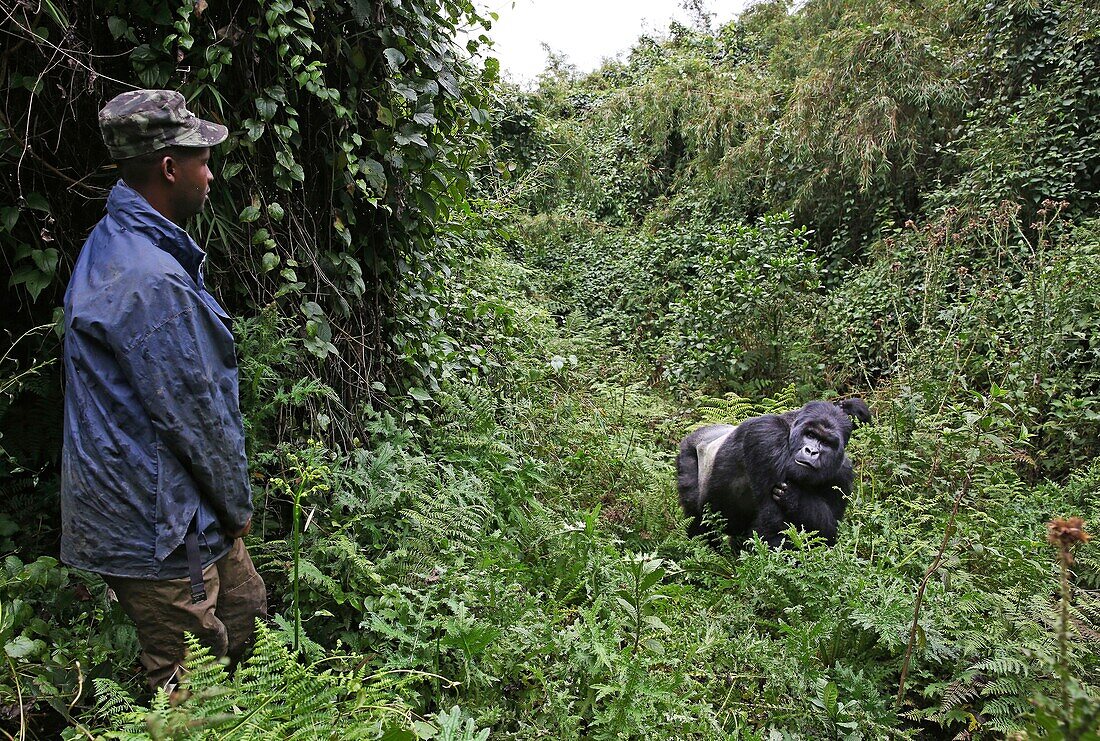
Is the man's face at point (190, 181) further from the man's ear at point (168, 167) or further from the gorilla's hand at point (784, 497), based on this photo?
the gorilla's hand at point (784, 497)

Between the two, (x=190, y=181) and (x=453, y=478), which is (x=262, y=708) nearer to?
(x=190, y=181)

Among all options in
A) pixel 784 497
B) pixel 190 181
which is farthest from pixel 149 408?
pixel 784 497

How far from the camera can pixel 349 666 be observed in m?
2.49

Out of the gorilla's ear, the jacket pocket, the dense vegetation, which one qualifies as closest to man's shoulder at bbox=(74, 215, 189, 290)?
the jacket pocket

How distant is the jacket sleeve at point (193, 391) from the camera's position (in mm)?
2041

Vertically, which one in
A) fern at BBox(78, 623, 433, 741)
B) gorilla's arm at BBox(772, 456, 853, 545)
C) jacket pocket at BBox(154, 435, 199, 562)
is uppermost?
jacket pocket at BBox(154, 435, 199, 562)

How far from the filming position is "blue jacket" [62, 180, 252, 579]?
2.04 m

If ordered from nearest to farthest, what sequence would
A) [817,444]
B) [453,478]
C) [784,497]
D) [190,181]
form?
[190,181]
[453,478]
[817,444]
[784,497]

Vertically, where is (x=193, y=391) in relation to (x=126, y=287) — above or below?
below

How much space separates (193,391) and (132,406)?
172 millimetres

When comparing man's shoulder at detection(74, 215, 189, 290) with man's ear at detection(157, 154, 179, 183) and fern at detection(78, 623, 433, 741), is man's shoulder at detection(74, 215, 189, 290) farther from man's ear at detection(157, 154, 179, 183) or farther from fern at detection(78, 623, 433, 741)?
fern at detection(78, 623, 433, 741)

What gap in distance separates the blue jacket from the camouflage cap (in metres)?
0.17

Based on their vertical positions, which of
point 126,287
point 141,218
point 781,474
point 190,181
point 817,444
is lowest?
point 781,474

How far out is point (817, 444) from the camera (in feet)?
13.4
